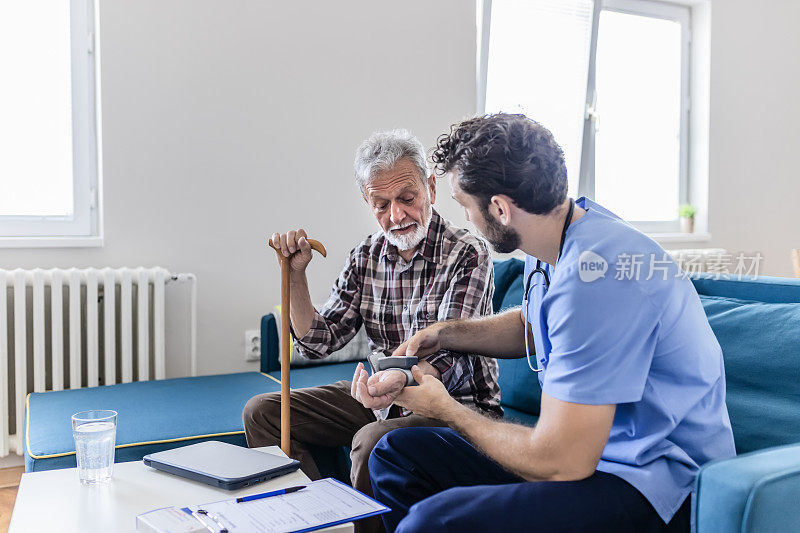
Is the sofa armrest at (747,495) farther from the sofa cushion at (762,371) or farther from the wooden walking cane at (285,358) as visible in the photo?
the wooden walking cane at (285,358)

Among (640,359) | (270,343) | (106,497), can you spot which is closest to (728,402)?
(640,359)

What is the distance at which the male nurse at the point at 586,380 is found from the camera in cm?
113

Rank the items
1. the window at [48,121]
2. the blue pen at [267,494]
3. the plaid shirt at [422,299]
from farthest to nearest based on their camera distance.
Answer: the window at [48,121] → the plaid shirt at [422,299] → the blue pen at [267,494]

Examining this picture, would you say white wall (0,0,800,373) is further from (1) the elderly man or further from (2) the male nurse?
(2) the male nurse

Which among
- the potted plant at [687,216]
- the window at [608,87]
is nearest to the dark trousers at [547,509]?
the window at [608,87]

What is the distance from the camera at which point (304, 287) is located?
2002mm

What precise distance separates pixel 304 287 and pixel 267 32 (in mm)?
1571

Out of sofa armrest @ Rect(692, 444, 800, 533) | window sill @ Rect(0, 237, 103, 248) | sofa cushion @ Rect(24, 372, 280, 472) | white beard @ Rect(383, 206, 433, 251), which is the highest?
white beard @ Rect(383, 206, 433, 251)

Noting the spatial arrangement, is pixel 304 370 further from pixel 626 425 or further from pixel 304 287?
pixel 626 425

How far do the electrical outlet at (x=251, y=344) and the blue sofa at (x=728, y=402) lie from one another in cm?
38

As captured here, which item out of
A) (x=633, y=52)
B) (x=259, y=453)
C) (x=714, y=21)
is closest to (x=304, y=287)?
(x=259, y=453)

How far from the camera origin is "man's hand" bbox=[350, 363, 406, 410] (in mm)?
1442

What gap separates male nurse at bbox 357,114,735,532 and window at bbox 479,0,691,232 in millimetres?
2515

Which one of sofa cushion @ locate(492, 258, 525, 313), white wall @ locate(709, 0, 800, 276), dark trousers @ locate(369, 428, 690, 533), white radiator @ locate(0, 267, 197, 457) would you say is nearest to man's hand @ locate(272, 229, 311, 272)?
dark trousers @ locate(369, 428, 690, 533)
